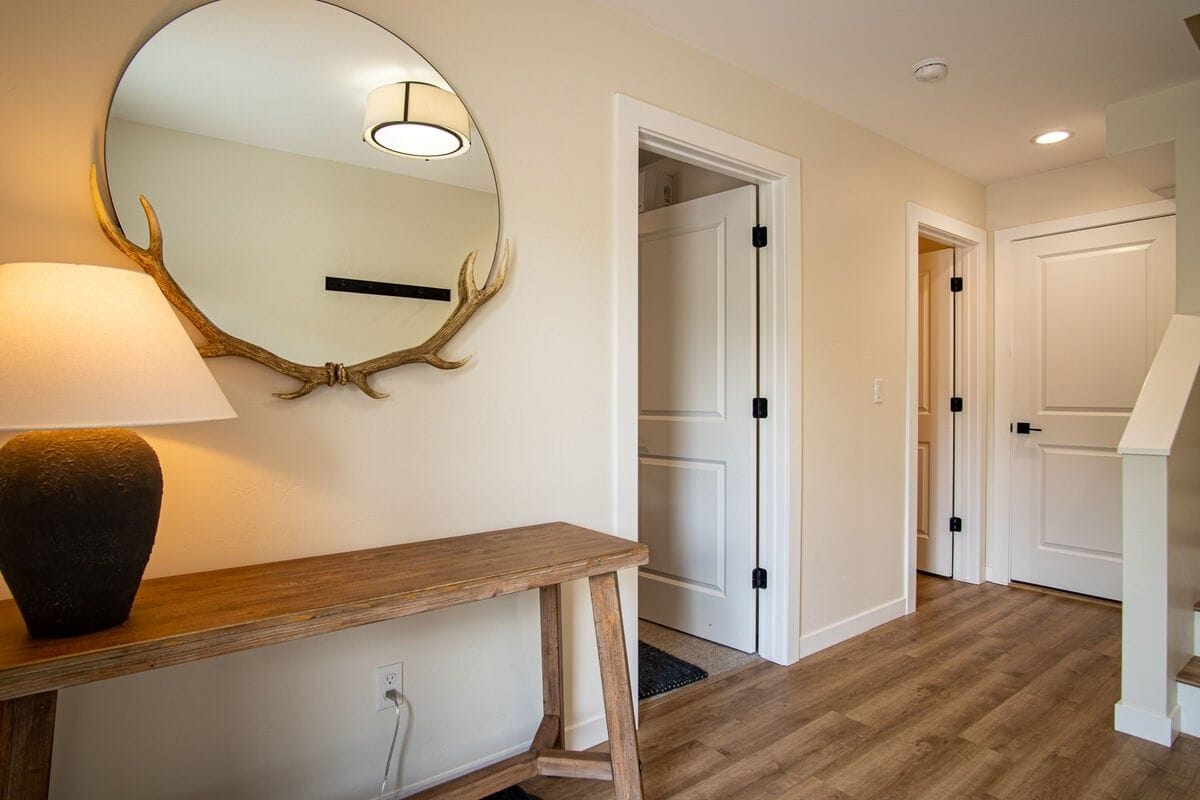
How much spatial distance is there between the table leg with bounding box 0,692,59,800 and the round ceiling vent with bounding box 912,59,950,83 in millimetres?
2993

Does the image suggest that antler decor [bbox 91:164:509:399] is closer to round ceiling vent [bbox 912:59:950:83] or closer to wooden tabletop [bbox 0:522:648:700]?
wooden tabletop [bbox 0:522:648:700]

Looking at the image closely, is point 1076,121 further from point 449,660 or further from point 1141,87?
point 449,660

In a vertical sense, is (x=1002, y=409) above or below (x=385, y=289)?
below

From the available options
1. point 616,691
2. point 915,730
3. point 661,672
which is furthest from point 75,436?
point 915,730

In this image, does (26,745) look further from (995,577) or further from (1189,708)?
(995,577)

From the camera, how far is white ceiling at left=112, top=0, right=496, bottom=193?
4.43 feet

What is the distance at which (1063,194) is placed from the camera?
362 cm

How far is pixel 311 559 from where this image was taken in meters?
1.50

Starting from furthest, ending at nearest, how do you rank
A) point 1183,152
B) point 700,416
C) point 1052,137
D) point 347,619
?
point 1052,137 → point 700,416 → point 1183,152 → point 347,619

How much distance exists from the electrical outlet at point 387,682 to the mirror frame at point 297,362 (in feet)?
2.21

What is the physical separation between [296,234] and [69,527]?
2.51ft

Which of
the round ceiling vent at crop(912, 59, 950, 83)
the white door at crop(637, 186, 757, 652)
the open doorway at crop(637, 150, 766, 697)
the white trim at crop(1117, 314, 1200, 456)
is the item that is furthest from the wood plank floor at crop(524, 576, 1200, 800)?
the round ceiling vent at crop(912, 59, 950, 83)

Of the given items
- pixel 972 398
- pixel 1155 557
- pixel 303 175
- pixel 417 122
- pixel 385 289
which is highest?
pixel 417 122

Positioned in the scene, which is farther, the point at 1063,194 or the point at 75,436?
the point at 1063,194
